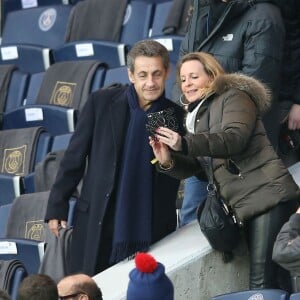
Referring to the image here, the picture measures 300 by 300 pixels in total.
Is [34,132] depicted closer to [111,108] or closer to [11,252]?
[11,252]

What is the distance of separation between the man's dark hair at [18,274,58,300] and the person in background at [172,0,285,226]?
5.60ft

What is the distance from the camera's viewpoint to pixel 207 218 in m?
5.74

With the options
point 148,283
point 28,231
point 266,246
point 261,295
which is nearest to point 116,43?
point 28,231

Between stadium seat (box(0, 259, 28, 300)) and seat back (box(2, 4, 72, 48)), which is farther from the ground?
seat back (box(2, 4, 72, 48))

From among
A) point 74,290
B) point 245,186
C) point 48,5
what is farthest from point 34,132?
point 74,290

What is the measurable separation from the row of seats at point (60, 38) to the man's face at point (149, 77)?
2.26 metres

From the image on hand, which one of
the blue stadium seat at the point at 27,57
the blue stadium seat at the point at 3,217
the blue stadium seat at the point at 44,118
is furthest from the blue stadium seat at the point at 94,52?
the blue stadium seat at the point at 3,217

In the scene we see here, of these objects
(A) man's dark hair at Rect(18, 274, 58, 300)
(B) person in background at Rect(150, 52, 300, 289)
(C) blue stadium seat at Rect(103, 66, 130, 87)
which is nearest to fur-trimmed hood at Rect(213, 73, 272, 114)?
(B) person in background at Rect(150, 52, 300, 289)

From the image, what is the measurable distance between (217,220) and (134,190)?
45 cm

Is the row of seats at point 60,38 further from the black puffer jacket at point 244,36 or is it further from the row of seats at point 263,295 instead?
the row of seats at point 263,295

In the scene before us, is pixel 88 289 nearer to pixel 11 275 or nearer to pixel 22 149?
pixel 11 275

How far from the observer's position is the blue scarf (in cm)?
591

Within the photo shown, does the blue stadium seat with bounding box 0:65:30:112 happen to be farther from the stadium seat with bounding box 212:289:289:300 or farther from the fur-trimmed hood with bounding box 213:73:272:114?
the stadium seat with bounding box 212:289:289:300

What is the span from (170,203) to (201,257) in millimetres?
289
